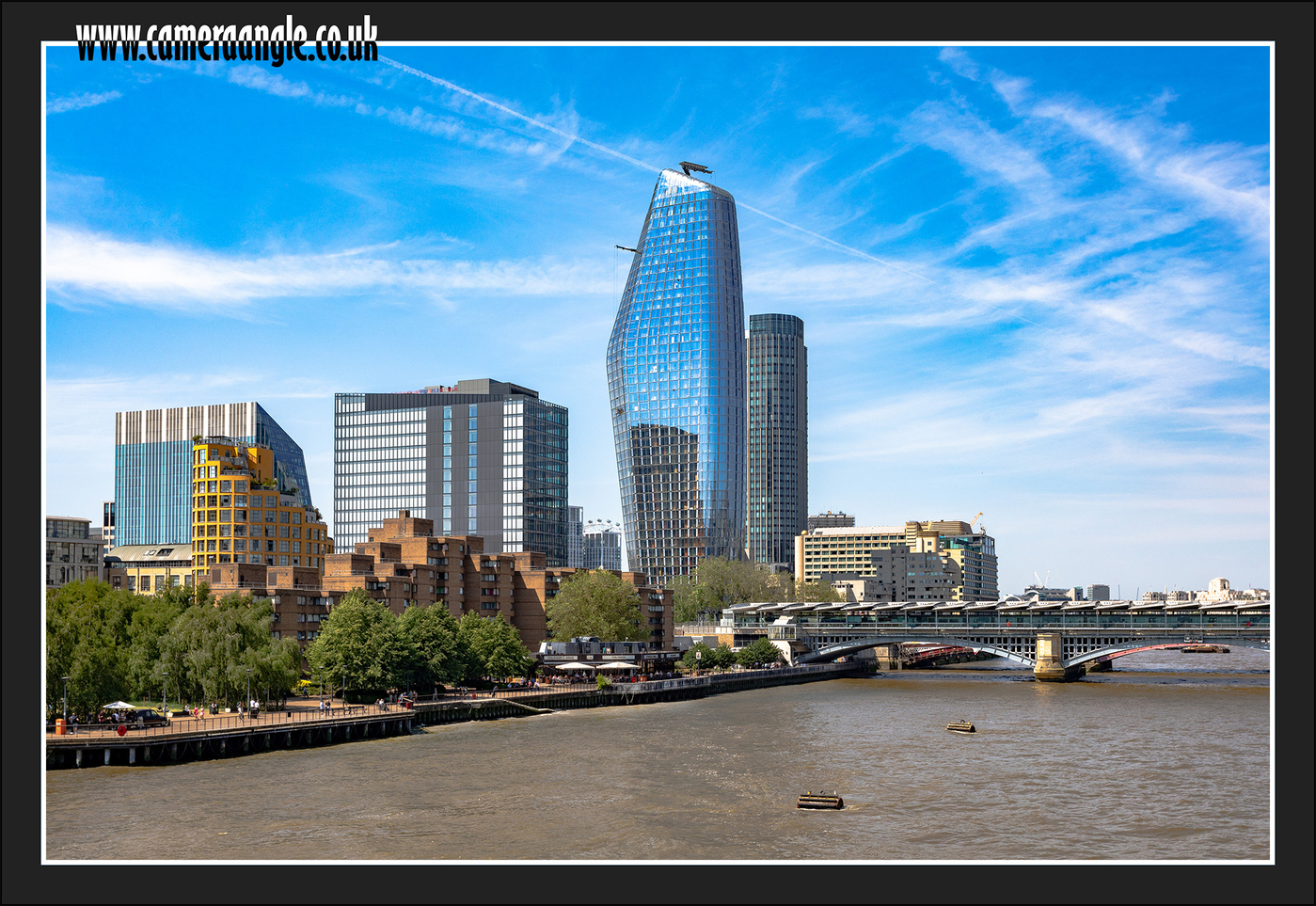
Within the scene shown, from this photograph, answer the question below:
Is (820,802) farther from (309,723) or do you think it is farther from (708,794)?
(309,723)

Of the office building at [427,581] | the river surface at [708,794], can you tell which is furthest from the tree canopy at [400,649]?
the river surface at [708,794]

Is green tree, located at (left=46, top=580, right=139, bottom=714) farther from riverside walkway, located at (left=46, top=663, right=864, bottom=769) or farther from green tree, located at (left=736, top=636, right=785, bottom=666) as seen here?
green tree, located at (left=736, top=636, right=785, bottom=666)

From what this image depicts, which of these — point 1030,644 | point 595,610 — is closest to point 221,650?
point 595,610

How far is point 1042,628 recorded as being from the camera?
537 feet

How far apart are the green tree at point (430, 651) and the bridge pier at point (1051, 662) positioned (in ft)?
260

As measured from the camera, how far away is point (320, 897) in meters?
23.7

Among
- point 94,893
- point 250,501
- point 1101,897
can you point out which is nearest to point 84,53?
point 94,893

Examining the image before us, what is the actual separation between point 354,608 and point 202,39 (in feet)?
293

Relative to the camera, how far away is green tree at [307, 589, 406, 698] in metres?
103

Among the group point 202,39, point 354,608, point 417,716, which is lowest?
point 417,716

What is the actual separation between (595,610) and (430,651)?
5634 cm

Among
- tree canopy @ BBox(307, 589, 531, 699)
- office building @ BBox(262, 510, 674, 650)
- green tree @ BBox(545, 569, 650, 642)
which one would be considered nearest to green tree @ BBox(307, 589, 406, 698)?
tree canopy @ BBox(307, 589, 531, 699)

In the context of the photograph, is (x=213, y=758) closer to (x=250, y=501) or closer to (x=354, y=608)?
(x=354, y=608)

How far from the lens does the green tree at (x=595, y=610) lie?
165750 mm
